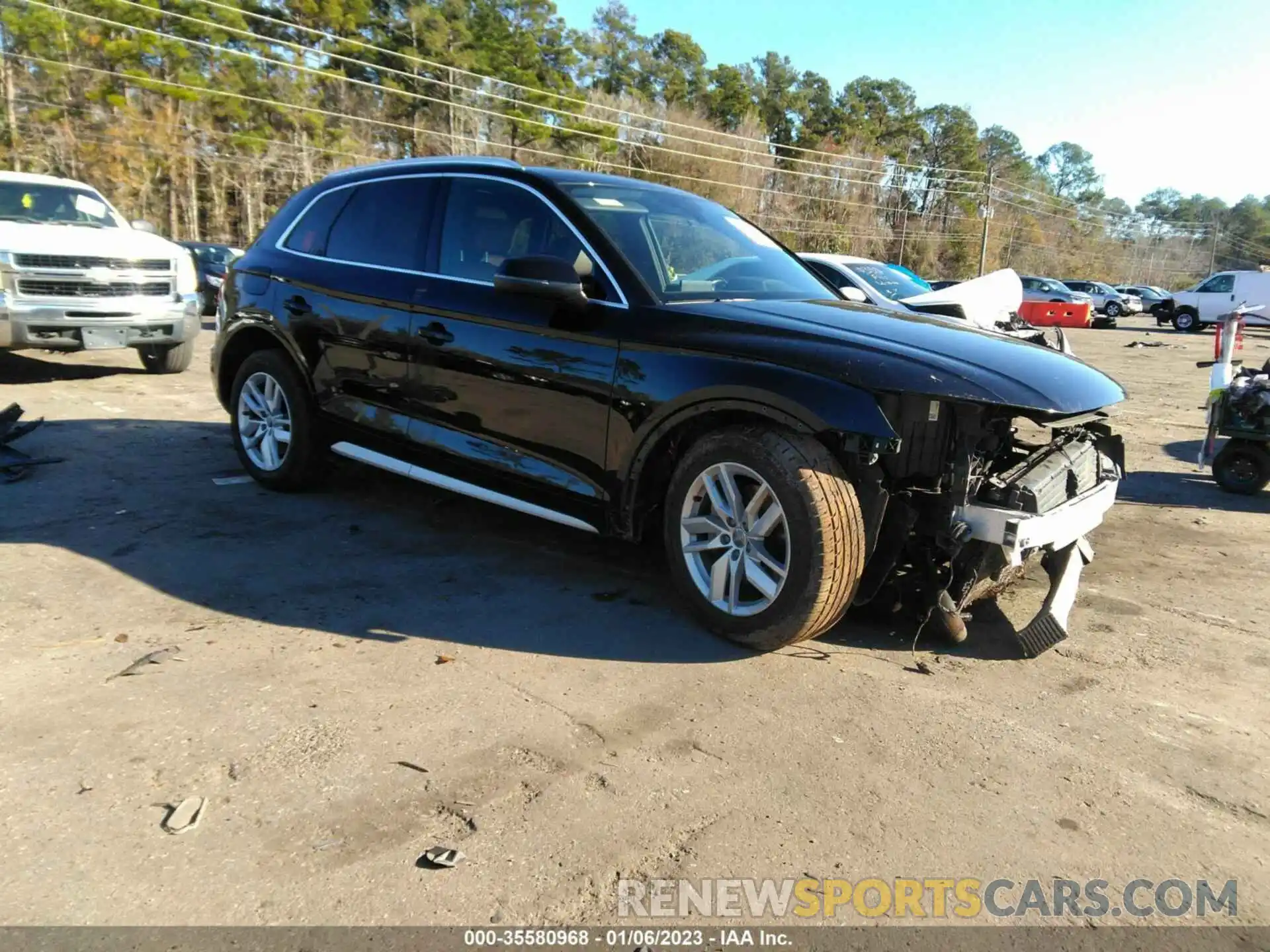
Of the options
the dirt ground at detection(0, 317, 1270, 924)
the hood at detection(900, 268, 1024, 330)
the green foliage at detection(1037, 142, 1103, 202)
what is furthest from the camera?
the green foliage at detection(1037, 142, 1103, 202)

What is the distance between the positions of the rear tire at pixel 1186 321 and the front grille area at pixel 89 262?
108 ft

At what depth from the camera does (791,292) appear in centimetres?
422

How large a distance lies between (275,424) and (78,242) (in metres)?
4.95

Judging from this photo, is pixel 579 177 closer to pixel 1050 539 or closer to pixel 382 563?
pixel 382 563

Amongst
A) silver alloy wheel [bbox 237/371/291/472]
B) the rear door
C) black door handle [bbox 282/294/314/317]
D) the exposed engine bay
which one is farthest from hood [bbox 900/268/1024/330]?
silver alloy wheel [bbox 237/371/291/472]

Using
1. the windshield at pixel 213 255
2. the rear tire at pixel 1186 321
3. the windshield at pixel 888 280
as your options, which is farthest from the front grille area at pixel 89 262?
the rear tire at pixel 1186 321

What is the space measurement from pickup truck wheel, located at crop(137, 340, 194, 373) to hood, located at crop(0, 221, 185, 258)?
1105 millimetres

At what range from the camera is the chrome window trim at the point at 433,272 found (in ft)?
12.3

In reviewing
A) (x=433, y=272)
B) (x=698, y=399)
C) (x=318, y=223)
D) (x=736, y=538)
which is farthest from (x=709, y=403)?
(x=318, y=223)

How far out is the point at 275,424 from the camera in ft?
17.4

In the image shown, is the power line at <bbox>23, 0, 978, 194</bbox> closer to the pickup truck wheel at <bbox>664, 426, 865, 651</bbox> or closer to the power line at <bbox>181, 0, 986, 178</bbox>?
the power line at <bbox>181, 0, 986, 178</bbox>

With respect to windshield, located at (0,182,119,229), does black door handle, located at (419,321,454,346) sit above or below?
below

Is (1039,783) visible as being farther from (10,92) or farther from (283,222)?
(10,92)

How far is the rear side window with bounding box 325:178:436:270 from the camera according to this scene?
4.54 metres
